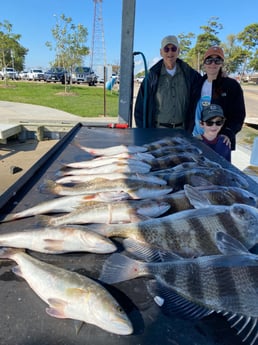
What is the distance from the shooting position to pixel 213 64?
390 centimetres

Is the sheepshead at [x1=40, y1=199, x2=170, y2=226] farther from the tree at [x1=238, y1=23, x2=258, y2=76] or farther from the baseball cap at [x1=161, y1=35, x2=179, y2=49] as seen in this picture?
the tree at [x1=238, y1=23, x2=258, y2=76]

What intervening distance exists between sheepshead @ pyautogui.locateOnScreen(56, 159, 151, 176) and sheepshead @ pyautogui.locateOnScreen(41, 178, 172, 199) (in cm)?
27

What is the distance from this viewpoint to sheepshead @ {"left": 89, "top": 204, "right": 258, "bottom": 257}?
4.80ft

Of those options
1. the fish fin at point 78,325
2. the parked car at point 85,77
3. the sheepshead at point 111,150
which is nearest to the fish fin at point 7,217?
the fish fin at point 78,325

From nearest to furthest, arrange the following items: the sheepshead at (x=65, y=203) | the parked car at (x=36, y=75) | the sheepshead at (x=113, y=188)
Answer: the sheepshead at (x=65, y=203)
the sheepshead at (x=113, y=188)
the parked car at (x=36, y=75)

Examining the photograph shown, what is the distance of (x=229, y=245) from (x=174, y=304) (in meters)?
0.39

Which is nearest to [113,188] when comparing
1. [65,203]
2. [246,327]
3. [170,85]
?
[65,203]

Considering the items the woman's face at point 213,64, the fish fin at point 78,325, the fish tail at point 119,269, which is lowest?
the fish fin at point 78,325

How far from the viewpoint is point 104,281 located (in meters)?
1.30

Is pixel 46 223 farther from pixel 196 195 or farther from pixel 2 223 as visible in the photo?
pixel 196 195

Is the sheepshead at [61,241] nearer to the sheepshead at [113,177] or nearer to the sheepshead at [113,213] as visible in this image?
the sheepshead at [113,213]

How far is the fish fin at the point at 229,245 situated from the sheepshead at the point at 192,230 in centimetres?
5

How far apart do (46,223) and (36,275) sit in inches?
17.4

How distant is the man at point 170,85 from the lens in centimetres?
436
